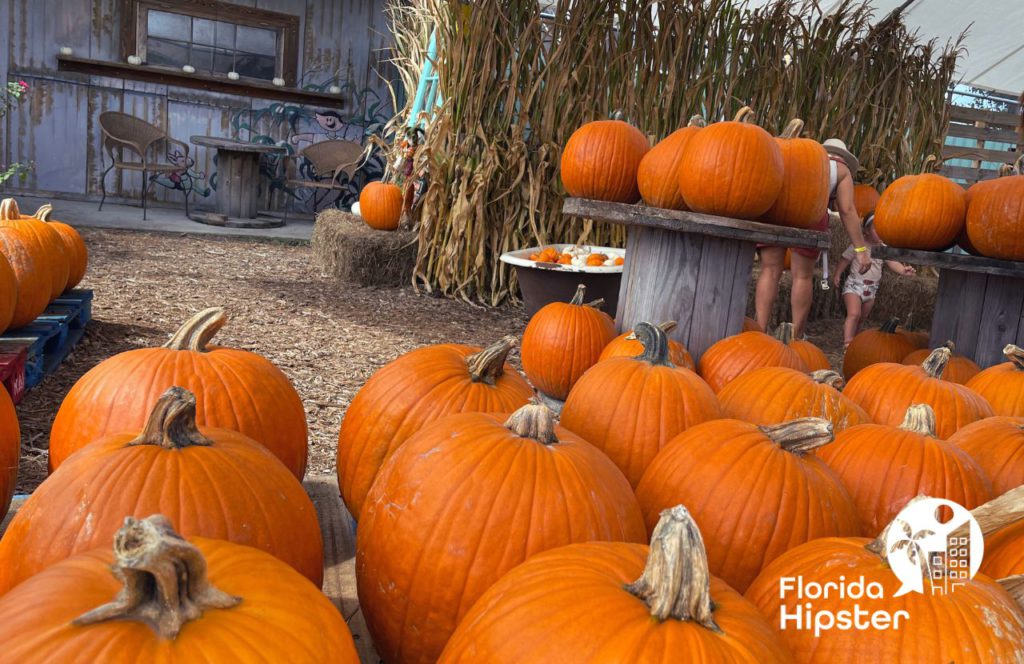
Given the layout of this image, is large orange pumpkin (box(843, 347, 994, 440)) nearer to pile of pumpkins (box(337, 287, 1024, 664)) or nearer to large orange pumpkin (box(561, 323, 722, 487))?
pile of pumpkins (box(337, 287, 1024, 664))

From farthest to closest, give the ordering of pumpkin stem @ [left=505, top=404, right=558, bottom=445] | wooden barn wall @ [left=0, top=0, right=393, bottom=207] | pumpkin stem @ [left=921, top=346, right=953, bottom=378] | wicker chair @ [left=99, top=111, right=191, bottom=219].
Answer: wooden barn wall @ [left=0, top=0, right=393, bottom=207], wicker chair @ [left=99, top=111, right=191, bottom=219], pumpkin stem @ [left=921, top=346, right=953, bottom=378], pumpkin stem @ [left=505, top=404, right=558, bottom=445]

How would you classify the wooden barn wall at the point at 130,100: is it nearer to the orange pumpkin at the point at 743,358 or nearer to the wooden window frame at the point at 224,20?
the wooden window frame at the point at 224,20

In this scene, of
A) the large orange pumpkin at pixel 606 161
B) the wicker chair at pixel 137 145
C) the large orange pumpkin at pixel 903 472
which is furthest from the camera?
the wicker chair at pixel 137 145

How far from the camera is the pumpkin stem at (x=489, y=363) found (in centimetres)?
158

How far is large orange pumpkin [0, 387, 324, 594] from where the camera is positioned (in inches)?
38.3

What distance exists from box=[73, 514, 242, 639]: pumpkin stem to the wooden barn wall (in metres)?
9.50

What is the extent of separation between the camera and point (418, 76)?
725cm

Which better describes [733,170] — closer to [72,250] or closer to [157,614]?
[157,614]

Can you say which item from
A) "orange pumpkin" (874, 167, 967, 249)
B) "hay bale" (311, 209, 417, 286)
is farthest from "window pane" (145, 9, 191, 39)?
"orange pumpkin" (874, 167, 967, 249)

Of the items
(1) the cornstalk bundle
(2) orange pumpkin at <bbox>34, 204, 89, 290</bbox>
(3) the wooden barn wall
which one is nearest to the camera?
(2) orange pumpkin at <bbox>34, 204, 89, 290</bbox>

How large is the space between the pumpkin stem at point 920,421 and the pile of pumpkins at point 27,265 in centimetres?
303

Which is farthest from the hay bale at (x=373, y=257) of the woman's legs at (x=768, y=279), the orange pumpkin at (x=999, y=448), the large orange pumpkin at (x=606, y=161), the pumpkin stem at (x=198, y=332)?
the orange pumpkin at (x=999, y=448)

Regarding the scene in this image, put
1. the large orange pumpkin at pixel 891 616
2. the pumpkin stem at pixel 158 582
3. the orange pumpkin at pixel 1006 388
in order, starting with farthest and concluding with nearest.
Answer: the orange pumpkin at pixel 1006 388, the large orange pumpkin at pixel 891 616, the pumpkin stem at pixel 158 582

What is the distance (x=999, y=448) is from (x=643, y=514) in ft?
2.63
